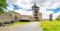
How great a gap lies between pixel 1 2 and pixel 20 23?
1598 mm

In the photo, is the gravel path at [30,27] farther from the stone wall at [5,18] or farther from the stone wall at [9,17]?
the stone wall at [5,18]

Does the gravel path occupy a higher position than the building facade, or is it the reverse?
the building facade

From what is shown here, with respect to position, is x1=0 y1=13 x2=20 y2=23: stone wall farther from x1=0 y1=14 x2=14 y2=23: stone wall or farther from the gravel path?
the gravel path

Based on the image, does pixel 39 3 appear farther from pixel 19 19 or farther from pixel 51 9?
pixel 19 19

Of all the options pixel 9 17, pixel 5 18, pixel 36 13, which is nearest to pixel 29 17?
pixel 36 13

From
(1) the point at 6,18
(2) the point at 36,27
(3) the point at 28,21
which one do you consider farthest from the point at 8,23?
(2) the point at 36,27

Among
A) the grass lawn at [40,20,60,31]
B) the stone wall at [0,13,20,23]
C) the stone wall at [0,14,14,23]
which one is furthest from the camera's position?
the stone wall at [0,14,14,23]

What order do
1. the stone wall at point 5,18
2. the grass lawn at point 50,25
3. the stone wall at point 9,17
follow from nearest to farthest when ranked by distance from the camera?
the grass lawn at point 50,25
the stone wall at point 9,17
the stone wall at point 5,18

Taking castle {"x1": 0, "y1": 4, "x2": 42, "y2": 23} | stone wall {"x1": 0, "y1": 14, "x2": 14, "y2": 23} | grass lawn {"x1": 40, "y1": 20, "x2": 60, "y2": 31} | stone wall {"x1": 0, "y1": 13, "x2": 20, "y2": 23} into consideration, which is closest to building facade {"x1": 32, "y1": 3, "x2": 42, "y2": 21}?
castle {"x1": 0, "y1": 4, "x2": 42, "y2": 23}

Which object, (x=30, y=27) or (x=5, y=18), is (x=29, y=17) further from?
(x=5, y=18)

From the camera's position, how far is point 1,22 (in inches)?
253

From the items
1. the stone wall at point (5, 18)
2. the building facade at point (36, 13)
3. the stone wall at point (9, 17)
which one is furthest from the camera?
the stone wall at point (5, 18)

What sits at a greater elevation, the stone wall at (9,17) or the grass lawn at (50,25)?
the stone wall at (9,17)

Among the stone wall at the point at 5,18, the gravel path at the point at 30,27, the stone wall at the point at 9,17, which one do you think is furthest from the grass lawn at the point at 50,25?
the stone wall at the point at 5,18
